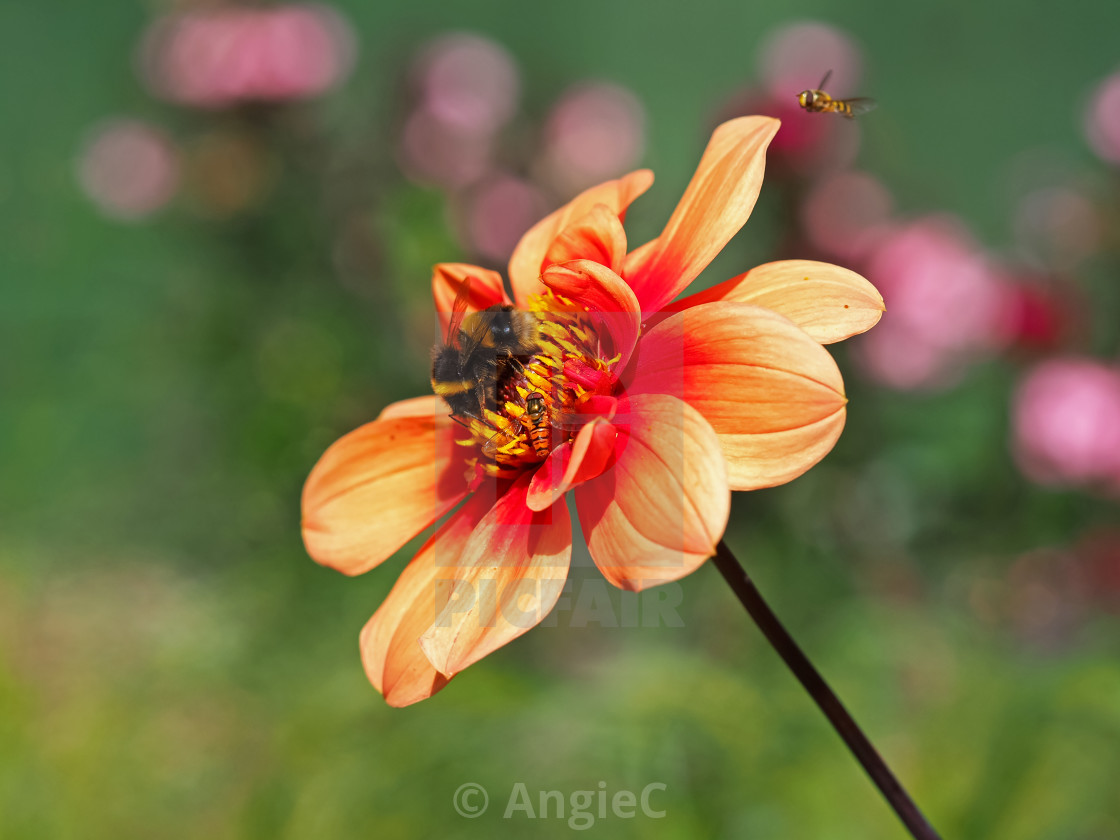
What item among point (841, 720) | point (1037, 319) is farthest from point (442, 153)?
point (841, 720)

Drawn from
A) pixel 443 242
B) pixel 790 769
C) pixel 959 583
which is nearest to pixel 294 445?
pixel 443 242

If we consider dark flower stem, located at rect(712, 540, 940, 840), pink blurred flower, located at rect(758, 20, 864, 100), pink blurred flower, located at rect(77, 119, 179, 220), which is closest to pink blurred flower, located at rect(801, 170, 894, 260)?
pink blurred flower, located at rect(758, 20, 864, 100)

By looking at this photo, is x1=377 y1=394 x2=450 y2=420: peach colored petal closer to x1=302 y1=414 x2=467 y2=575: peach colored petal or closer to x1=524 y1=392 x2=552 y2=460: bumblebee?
x1=302 y1=414 x2=467 y2=575: peach colored petal

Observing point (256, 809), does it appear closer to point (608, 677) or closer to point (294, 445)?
point (608, 677)

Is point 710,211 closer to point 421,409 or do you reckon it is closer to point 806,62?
point 421,409

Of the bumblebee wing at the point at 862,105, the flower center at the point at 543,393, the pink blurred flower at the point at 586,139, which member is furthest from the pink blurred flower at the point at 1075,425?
the flower center at the point at 543,393

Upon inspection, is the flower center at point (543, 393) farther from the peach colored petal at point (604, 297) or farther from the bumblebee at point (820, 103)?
the bumblebee at point (820, 103)
